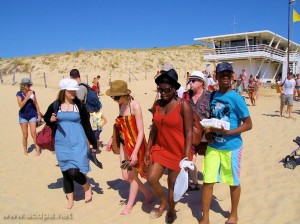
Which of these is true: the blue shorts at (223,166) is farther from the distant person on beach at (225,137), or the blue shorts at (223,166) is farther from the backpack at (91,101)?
the backpack at (91,101)

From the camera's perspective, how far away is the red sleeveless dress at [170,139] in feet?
10.8

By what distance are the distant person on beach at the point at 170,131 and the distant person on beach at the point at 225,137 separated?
0.27 metres

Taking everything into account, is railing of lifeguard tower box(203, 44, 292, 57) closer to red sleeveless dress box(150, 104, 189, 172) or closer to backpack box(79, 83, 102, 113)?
backpack box(79, 83, 102, 113)

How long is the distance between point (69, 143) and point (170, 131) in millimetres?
1515

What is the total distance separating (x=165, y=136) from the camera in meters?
3.39

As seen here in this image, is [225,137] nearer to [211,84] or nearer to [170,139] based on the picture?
[170,139]

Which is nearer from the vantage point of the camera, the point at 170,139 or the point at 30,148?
the point at 170,139

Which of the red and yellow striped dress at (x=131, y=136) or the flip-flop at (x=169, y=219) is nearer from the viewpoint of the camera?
the flip-flop at (x=169, y=219)

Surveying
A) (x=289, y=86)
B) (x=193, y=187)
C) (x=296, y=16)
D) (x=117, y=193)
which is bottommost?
(x=117, y=193)

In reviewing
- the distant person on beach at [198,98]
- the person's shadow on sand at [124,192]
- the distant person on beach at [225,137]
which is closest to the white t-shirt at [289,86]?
the distant person on beach at [198,98]

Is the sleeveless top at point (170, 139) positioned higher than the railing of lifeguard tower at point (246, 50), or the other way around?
the railing of lifeguard tower at point (246, 50)

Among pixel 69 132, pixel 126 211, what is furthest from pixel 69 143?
pixel 126 211

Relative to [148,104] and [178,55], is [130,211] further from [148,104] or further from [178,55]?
[178,55]

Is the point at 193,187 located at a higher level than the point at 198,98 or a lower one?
lower
